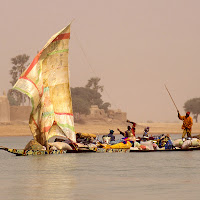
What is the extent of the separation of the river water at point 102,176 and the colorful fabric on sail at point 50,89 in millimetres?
1785

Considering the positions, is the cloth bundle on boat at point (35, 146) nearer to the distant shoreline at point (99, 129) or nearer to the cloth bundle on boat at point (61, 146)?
the cloth bundle on boat at point (61, 146)

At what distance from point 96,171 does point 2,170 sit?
14.0 ft

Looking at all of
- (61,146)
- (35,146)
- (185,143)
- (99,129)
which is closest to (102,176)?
(35,146)

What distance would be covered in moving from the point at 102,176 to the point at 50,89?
43.0 ft

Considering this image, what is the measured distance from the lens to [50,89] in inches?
1640

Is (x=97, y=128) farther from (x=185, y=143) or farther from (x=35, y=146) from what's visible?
(x=35, y=146)

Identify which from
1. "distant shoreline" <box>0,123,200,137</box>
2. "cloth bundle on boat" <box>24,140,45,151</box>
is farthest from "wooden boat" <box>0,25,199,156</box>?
"distant shoreline" <box>0,123,200,137</box>

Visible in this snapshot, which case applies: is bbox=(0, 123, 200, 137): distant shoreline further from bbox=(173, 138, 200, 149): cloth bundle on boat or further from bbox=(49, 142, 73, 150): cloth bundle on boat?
bbox=(49, 142, 73, 150): cloth bundle on boat

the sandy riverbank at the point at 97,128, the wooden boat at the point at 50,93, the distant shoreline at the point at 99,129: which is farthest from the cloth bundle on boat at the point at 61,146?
the sandy riverbank at the point at 97,128

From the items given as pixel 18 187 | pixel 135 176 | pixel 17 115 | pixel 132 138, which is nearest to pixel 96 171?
pixel 135 176

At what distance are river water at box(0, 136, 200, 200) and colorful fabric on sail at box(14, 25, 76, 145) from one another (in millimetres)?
1785

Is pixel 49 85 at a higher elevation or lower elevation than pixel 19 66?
lower

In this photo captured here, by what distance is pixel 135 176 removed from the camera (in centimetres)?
2923

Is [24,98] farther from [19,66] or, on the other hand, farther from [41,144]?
[41,144]
